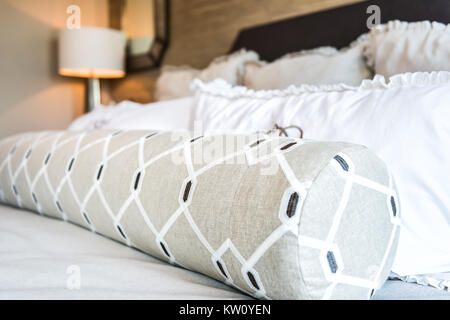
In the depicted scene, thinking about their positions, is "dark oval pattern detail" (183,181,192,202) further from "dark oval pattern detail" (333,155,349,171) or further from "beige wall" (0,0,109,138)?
"beige wall" (0,0,109,138)

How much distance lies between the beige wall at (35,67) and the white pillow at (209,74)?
118 centimetres

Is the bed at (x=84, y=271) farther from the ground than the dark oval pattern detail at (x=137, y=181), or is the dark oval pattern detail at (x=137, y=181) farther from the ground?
the dark oval pattern detail at (x=137, y=181)

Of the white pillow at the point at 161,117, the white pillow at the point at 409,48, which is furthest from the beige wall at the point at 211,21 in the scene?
the white pillow at the point at 161,117

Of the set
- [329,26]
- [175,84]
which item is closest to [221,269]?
[329,26]

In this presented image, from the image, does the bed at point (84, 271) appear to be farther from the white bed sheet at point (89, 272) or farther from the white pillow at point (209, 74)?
the white pillow at point (209, 74)

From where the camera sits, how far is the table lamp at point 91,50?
99.2 inches

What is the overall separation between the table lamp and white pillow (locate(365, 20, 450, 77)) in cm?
187

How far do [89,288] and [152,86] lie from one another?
2.31 meters

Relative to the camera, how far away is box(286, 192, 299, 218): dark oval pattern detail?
444 mm

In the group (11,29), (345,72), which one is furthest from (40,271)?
(11,29)

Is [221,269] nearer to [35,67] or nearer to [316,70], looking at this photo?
[316,70]

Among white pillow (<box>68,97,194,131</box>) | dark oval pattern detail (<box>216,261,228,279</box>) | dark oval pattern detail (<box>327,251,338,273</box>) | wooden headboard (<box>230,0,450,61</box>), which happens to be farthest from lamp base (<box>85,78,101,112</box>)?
dark oval pattern detail (<box>327,251,338,273</box>)

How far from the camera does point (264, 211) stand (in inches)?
18.3

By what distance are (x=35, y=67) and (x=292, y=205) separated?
113 inches
